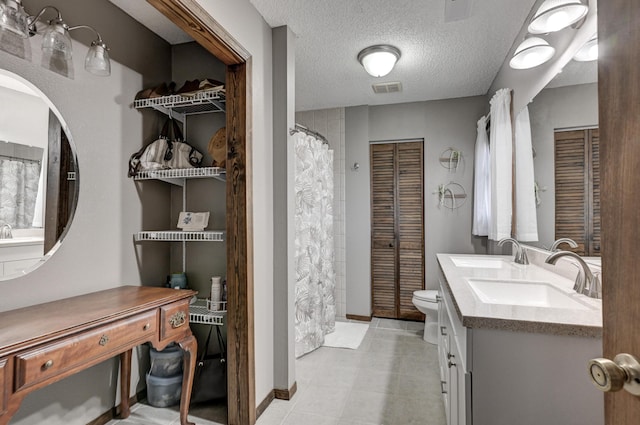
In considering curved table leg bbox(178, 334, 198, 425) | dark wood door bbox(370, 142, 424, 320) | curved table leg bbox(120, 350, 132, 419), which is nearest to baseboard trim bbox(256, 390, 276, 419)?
curved table leg bbox(178, 334, 198, 425)

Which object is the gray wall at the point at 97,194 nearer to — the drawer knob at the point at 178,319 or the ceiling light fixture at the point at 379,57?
the drawer knob at the point at 178,319

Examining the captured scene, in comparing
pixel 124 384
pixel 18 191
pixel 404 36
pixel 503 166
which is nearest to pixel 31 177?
pixel 18 191

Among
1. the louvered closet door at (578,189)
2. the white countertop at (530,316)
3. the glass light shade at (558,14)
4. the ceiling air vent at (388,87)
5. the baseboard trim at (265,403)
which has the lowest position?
the baseboard trim at (265,403)

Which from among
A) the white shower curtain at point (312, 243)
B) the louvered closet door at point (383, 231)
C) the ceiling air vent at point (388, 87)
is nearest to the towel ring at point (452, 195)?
the louvered closet door at point (383, 231)

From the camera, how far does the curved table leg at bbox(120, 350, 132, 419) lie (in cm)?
198

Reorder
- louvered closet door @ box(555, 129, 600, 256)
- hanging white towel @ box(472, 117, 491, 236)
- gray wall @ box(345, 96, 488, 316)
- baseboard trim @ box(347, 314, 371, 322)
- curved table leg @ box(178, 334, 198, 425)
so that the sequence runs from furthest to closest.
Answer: baseboard trim @ box(347, 314, 371, 322) < gray wall @ box(345, 96, 488, 316) < hanging white towel @ box(472, 117, 491, 236) < curved table leg @ box(178, 334, 198, 425) < louvered closet door @ box(555, 129, 600, 256)

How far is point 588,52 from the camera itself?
1.54 metres

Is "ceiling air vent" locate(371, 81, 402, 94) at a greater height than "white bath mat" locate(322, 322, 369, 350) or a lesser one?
greater

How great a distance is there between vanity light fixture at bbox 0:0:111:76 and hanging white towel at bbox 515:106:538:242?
2.46 meters

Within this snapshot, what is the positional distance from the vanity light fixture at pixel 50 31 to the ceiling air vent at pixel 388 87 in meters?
2.34

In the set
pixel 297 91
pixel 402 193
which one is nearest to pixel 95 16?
pixel 297 91

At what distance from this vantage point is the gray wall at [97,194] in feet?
5.27

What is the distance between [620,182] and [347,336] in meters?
3.10

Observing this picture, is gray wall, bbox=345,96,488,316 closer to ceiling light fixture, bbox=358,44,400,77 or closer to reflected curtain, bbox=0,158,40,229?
ceiling light fixture, bbox=358,44,400,77
